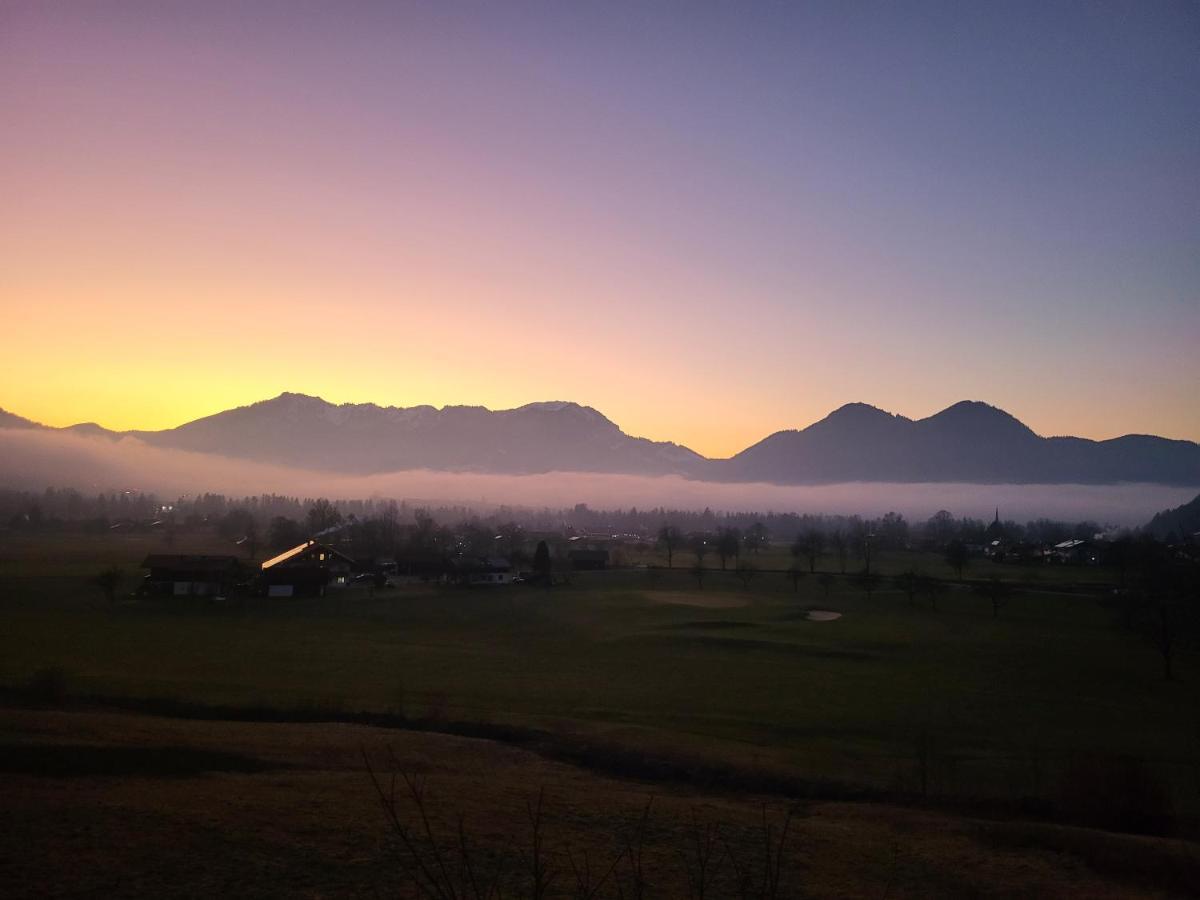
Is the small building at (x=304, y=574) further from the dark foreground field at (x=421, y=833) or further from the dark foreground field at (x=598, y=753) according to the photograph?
the dark foreground field at (x=421, y=833)

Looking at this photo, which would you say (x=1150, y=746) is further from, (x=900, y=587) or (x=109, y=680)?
(x=900, y=587)

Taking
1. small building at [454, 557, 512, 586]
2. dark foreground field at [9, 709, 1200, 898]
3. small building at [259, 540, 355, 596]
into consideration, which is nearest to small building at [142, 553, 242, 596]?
small building at [259, 540, 355, 596]

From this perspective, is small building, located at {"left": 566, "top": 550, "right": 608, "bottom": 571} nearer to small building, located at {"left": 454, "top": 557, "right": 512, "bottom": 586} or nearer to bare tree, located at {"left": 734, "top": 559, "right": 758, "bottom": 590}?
small building, located at {"left": 454, "top": 557, "right": 512, "bottom": 586}

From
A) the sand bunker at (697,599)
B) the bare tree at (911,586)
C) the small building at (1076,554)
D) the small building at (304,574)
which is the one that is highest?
the small building at (304,574)

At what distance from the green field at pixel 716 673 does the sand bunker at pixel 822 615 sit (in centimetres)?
119

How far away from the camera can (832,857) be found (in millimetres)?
19031

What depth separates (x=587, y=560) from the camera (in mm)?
107562

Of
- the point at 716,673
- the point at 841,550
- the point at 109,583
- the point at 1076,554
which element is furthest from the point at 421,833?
the point at 1076,554

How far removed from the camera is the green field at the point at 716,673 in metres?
29.2

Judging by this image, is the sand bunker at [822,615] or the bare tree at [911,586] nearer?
the sand bunker at [822,615]

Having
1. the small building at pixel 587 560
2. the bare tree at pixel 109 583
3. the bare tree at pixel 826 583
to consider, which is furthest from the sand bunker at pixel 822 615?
the bare tree at pixel 109 583

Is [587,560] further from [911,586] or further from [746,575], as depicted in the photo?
[911,586]

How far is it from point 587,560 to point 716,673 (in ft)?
212

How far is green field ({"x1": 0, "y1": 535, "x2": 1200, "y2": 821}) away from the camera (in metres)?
29.2
